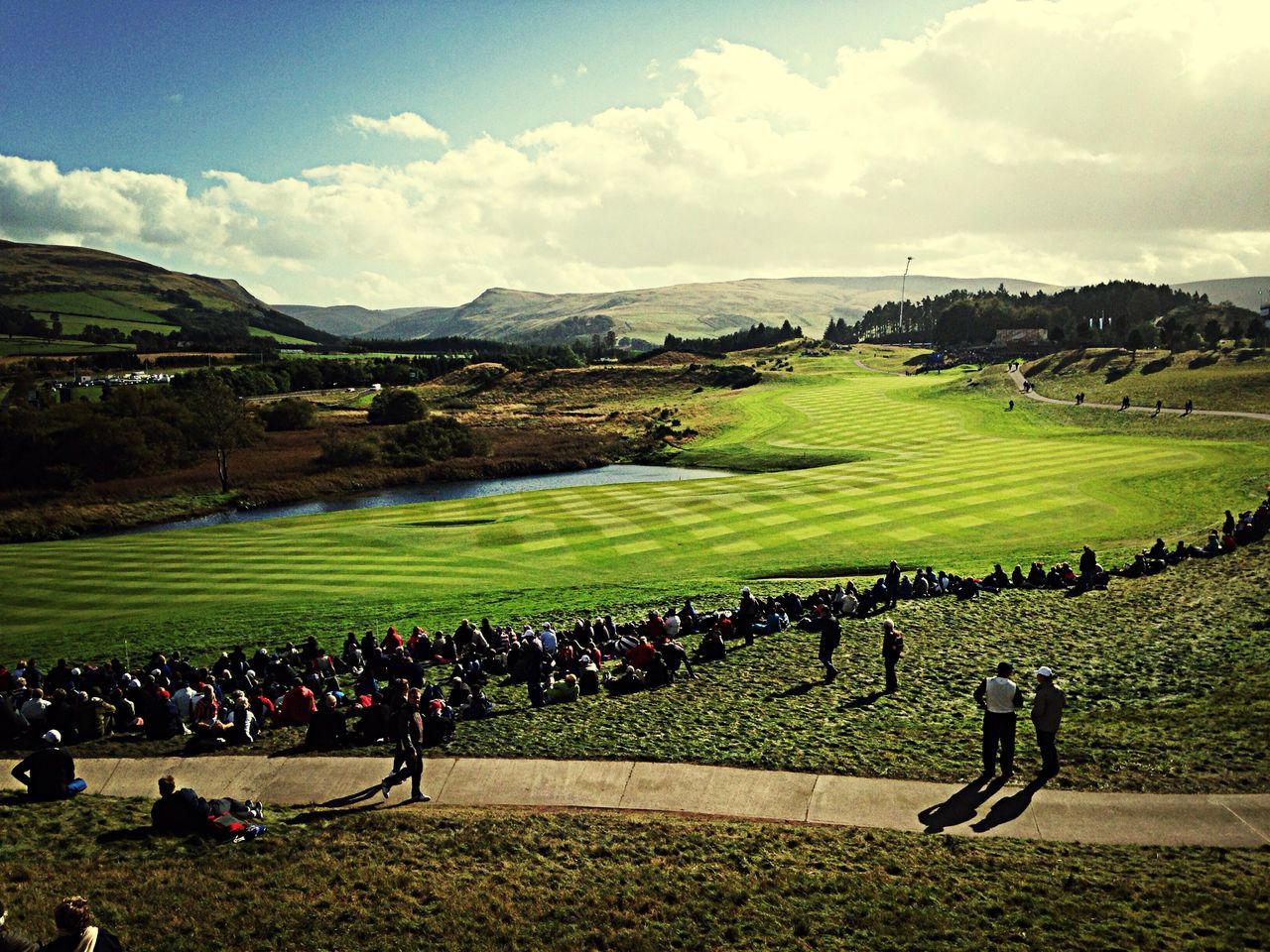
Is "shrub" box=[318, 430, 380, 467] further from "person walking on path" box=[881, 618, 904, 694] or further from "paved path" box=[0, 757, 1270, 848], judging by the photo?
"person walking on path" box=[881, 618, 904, 694]

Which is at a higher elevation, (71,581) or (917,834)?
(917,834)

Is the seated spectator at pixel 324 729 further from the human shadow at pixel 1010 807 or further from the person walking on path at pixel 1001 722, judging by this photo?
the person walking on path at pixel 1001 722

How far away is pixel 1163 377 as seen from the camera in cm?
9988

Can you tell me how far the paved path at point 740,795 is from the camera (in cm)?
1315

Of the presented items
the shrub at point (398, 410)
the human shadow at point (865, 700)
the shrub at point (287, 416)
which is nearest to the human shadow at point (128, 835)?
the human shadow at point (865, 700)

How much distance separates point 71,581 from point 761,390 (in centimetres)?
11726

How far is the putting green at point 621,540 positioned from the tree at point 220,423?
25.0 meters

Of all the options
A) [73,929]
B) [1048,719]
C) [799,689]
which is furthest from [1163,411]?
[73,929]

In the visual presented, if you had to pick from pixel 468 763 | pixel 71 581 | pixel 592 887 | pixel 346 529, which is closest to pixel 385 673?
pixel 468 763

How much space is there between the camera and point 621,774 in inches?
623

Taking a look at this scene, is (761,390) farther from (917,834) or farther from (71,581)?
(917,834)

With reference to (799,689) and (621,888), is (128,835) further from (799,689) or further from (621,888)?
(799,689)

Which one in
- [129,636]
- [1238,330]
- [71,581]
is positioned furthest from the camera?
→ [1238,330]

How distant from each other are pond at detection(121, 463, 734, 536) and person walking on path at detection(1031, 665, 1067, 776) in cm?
6053
